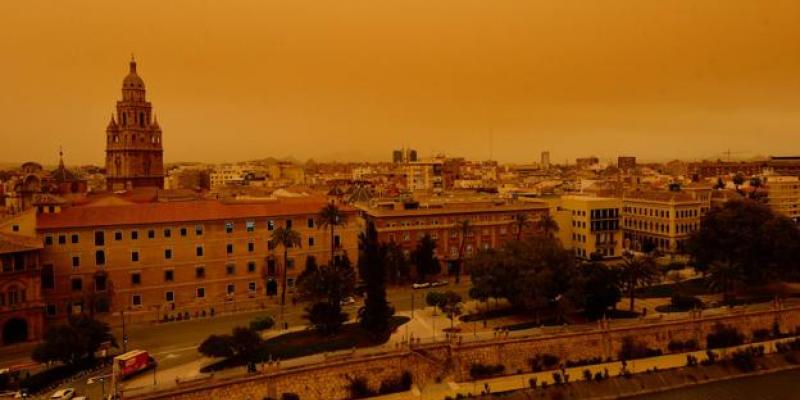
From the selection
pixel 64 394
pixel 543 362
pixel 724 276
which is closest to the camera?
pixel 64 394

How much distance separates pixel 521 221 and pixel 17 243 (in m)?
40.4

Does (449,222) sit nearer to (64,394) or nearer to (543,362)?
(543,362)

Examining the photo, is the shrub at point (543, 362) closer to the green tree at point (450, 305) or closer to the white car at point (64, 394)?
the green tree at point (450, 305)

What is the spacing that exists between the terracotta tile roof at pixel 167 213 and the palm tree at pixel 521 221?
17871 millimetres

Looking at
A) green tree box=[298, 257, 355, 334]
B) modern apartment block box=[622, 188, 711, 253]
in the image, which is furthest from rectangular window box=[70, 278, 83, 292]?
modern apartment block box=[622, 188, 711, 253]

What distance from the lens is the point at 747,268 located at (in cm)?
4406

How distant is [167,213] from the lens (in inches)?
1729

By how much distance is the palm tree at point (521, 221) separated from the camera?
57625 mm

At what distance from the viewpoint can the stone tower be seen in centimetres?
6594

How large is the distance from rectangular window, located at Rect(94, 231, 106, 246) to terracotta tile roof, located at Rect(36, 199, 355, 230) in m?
0.63

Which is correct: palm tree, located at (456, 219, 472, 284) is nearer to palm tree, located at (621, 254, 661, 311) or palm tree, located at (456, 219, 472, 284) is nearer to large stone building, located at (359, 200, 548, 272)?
large stone building, located at (359, 200, 548, 272)

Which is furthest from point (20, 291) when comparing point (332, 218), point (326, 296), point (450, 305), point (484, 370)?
point (484, 370)

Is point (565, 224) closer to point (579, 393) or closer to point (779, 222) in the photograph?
point (779, 222)

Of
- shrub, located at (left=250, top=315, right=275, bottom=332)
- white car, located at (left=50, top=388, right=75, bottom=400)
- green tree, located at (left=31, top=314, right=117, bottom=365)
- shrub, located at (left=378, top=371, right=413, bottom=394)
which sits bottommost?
shrub, located at (left=378, top=371, right=413, bottom=394)
